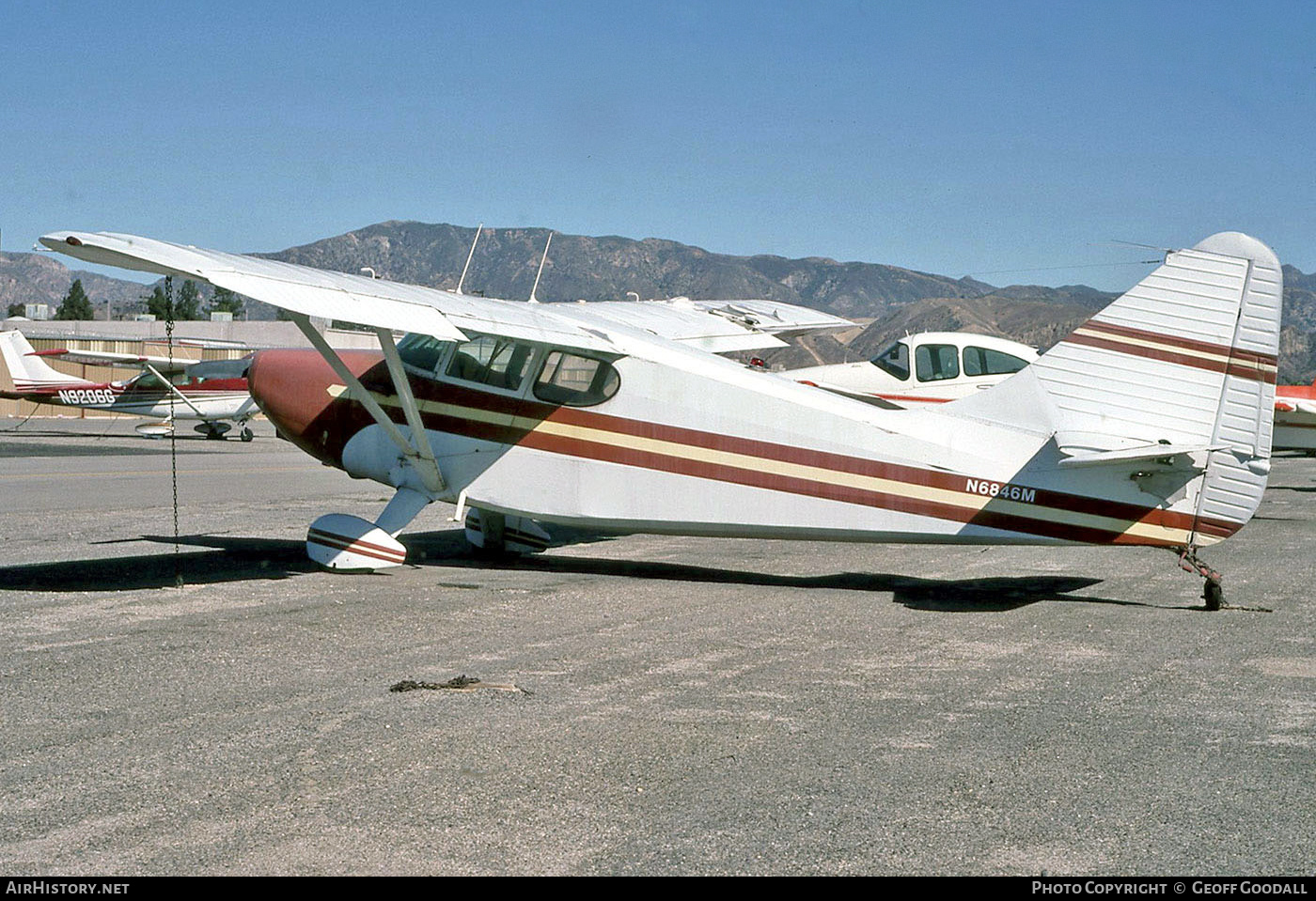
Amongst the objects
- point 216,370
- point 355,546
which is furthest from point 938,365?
point 216,370

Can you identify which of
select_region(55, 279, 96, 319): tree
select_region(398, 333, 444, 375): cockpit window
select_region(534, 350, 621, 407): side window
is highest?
select_region(55, 279, 96, 319): tree

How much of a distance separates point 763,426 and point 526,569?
2.80 meters

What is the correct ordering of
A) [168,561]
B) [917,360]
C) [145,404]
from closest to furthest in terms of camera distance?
[168,561]
[917,360]
[145,404]

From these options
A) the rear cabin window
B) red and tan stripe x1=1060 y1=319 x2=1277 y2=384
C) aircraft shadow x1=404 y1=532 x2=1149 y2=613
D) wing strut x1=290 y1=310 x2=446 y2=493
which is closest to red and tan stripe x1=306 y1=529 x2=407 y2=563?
wing strut x1=290 y1=310 x2=446 y2=493

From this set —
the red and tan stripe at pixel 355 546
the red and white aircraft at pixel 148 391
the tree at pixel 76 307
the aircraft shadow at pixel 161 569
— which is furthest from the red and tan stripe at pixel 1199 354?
the tree at pixel 76 307

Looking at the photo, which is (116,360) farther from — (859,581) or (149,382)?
(859,581)

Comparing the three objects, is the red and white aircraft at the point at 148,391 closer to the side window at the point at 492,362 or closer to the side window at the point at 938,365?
the side window at the point at 938,365

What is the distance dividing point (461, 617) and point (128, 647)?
7.14ft

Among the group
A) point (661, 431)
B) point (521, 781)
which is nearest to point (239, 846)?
point (521, 781)

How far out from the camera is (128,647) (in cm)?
713

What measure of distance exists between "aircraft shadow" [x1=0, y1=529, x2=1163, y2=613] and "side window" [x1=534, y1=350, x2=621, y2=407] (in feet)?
5.42

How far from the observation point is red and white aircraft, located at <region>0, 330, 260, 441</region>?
1404 inches

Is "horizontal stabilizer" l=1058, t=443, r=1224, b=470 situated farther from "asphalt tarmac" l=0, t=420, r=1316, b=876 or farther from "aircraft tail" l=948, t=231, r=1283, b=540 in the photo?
"asphalt tarmac" l=0, t=420, r=1316, b=876
